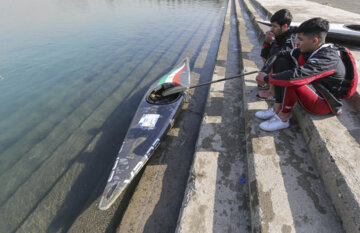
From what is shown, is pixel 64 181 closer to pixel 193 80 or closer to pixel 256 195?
pixel 256 195

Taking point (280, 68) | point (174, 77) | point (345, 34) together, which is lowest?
point (174, 77)

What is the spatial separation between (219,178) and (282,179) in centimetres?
89

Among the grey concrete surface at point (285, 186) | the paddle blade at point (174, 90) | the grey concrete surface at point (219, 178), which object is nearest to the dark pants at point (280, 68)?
the grey concrete surface at point (285, 186)

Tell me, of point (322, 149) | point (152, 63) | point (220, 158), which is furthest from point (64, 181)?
point (152, 63)

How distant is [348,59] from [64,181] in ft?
17.3

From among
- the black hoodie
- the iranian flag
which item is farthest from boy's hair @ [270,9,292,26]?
the iranian flag

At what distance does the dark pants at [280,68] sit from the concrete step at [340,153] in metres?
0.43

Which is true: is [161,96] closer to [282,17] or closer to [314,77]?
[282,17]

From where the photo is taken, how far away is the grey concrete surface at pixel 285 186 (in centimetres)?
205

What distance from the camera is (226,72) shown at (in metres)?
6.73

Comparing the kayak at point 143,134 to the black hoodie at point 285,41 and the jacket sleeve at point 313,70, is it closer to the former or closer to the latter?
the black hoodie at point 285,41

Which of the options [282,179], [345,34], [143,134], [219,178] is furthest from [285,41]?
[345,34]

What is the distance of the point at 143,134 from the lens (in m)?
3.89

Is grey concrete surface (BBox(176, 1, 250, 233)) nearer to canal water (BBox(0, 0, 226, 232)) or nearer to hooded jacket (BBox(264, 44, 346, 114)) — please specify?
hooded jacket (BBox(264, 44, 346, 114))
